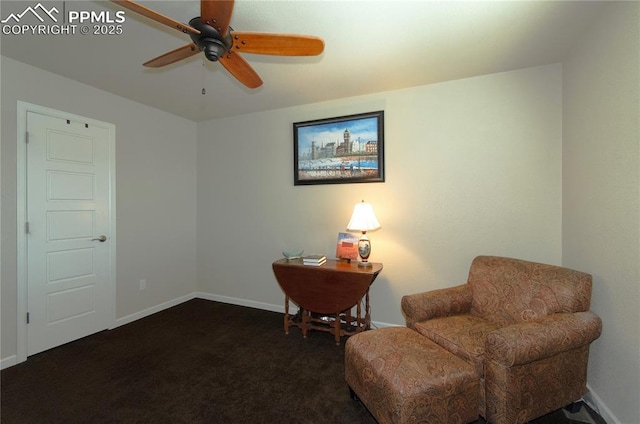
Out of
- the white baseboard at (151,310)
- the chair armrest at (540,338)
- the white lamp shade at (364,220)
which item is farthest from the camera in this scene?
the white baseboard at (151,310)

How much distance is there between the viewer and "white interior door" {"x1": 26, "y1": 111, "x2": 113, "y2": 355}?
225 cm

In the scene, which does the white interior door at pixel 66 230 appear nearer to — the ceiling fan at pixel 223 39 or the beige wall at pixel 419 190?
the beige wall at pixel 419 190

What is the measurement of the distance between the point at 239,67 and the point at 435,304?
1.99 metres

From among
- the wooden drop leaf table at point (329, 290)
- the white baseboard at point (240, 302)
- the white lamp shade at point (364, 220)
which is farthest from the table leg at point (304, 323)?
the white lamp shade at point (364, 220)

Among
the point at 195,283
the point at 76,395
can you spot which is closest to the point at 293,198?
the point at 195,283

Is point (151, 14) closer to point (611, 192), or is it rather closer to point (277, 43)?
point (277, 43)

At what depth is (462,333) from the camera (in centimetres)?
164

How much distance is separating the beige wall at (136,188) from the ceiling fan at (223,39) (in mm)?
1654

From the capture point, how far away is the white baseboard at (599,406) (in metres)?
1.46

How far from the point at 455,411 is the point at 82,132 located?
358 centimetres

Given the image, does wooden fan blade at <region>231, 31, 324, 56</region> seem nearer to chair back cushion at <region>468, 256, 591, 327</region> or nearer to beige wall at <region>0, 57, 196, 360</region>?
chair back cushion at <region>468, 256, 591, 327</region>

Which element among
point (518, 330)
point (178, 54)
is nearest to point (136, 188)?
point (178, 54)

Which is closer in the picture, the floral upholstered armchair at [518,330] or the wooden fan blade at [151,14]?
the wooden fan blade at [151,14]

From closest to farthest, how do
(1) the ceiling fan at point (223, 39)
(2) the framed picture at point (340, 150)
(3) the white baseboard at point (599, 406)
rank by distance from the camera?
1. (1) the ceiling fan at point (223, 39)
2. (3) the white baseboard at point (599, 406)
3. (2) the framed picture at point (340, 150)
